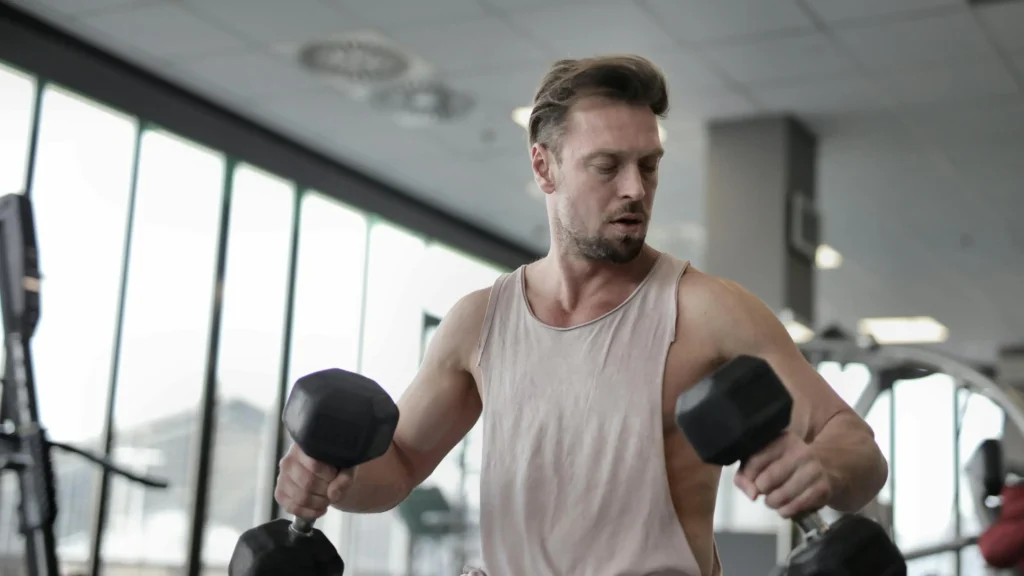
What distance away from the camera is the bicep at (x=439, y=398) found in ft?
5.45

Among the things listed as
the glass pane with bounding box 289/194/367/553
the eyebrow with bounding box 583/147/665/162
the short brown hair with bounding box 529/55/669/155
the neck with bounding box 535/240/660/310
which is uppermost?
the glass pane with bounding box 289/194/367/553

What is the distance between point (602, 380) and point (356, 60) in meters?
3.44

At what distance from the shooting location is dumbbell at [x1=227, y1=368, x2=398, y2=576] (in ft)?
4.16

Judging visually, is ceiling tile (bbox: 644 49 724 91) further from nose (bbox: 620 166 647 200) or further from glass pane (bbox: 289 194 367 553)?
nose (bbox: 620 166 647 200)

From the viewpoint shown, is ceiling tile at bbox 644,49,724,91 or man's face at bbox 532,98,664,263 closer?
man's face at bbox 532,98,664,263

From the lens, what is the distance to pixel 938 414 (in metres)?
11.5

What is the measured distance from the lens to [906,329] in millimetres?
10234

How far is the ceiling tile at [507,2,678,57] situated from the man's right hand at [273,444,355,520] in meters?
3.01

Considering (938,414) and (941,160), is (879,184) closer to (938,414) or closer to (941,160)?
(941,160)

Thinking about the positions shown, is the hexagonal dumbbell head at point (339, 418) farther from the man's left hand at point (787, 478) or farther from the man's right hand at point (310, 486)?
the man's left hand at point (787, 478)

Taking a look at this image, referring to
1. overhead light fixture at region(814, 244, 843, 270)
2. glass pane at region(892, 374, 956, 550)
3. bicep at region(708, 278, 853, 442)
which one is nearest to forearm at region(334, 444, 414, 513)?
bicep at region(708, 278, 853, 442)

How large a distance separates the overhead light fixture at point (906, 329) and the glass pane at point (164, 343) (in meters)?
6.53

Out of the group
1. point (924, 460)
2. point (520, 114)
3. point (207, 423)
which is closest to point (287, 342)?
point (207, 423)

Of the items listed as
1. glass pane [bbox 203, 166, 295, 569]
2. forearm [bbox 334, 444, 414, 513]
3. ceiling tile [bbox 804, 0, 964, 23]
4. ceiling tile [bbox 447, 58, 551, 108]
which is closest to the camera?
forearm [bbox 334, 444, 414, 513]
